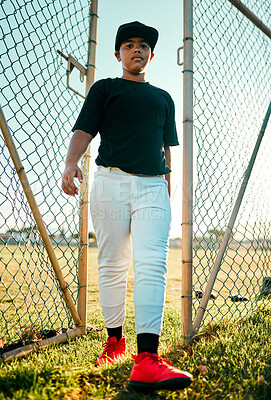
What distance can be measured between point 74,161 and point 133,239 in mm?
465

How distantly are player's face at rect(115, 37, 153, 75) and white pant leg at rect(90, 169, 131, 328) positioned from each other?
57 centimetres

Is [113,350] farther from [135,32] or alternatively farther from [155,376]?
[135,32]

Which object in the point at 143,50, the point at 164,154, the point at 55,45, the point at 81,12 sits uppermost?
the point at 81,12

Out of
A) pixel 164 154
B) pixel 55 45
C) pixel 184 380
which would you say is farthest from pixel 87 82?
pixel 184 380

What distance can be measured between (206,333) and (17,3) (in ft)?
7.41

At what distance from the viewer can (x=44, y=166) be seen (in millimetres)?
2170

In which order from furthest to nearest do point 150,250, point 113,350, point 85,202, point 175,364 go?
point 85,202, point 113,350, point 175,364, point 150,250

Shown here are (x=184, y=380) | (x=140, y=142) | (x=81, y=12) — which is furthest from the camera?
(x=81, y=12)

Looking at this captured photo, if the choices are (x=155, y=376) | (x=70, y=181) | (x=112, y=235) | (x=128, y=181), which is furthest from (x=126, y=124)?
(x=155, y=376)

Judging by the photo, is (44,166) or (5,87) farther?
(44,166)

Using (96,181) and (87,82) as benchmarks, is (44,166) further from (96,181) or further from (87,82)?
(87,82)

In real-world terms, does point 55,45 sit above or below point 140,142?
above

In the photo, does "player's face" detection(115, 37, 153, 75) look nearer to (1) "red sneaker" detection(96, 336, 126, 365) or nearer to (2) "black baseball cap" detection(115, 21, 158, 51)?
(2) "black baseball cap" detection(115, 21, 158, 51)

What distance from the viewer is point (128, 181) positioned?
1691 mm
